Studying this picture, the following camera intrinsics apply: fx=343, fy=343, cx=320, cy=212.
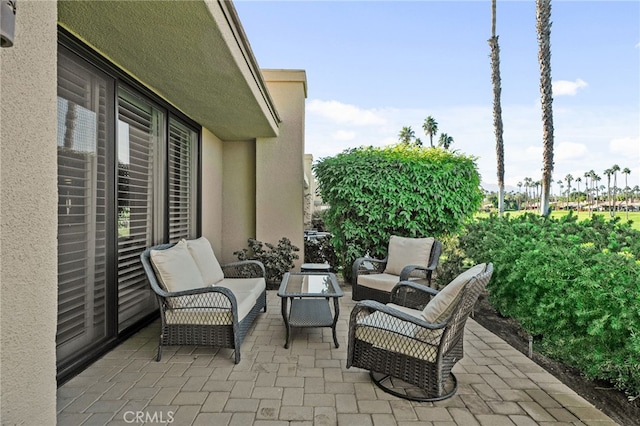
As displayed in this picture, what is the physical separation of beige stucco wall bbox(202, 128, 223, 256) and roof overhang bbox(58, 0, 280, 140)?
1.33 metres

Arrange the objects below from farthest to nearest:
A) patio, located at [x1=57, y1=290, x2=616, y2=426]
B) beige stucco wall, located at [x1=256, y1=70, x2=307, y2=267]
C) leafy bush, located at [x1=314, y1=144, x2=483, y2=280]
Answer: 1. beige stucco wall, located at [x1=256, y1=70, x2=307, y2=267]
2. leafy bush, located at [x1=314, y1=144, x2=483, y2=280]
3. patio, located at [x1=57, y1=290, x2=616, y2=426]

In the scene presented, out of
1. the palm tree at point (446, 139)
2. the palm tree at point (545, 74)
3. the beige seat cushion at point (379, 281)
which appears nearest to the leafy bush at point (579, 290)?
the beige seat cushion at point (379, 281)

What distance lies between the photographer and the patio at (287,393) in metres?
2.25

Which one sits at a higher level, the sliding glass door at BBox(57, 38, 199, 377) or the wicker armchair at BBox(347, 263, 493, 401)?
the sliding glass door at BBox(57, 38, 199, 377)

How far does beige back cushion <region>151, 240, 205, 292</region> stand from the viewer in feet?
10.3

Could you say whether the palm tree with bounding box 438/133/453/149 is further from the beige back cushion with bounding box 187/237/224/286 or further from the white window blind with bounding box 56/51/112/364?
the white window blind with bounding box 56/51/112/364

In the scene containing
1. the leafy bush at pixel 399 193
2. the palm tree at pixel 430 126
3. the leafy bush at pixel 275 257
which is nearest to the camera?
the leafy bush at pixel 399 193

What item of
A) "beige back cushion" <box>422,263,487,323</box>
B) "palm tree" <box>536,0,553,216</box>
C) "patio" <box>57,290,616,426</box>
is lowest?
"patio" <box>57,290,616,426</box>

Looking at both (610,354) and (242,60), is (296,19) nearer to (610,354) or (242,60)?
(242,60)

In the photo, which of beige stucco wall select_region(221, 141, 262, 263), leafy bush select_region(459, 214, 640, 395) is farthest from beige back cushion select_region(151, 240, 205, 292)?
leafy bush select_region(459, 214, 640, 395)

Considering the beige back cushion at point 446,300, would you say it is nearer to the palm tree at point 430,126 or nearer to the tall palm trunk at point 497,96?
the tall palm trunk at point 497,96

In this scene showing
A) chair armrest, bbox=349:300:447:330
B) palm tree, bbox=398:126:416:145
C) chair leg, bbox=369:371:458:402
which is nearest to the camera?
chair armrest, bbox=349:300:447:330

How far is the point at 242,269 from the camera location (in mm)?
5207

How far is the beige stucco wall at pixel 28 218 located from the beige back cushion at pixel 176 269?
58.4 inches
